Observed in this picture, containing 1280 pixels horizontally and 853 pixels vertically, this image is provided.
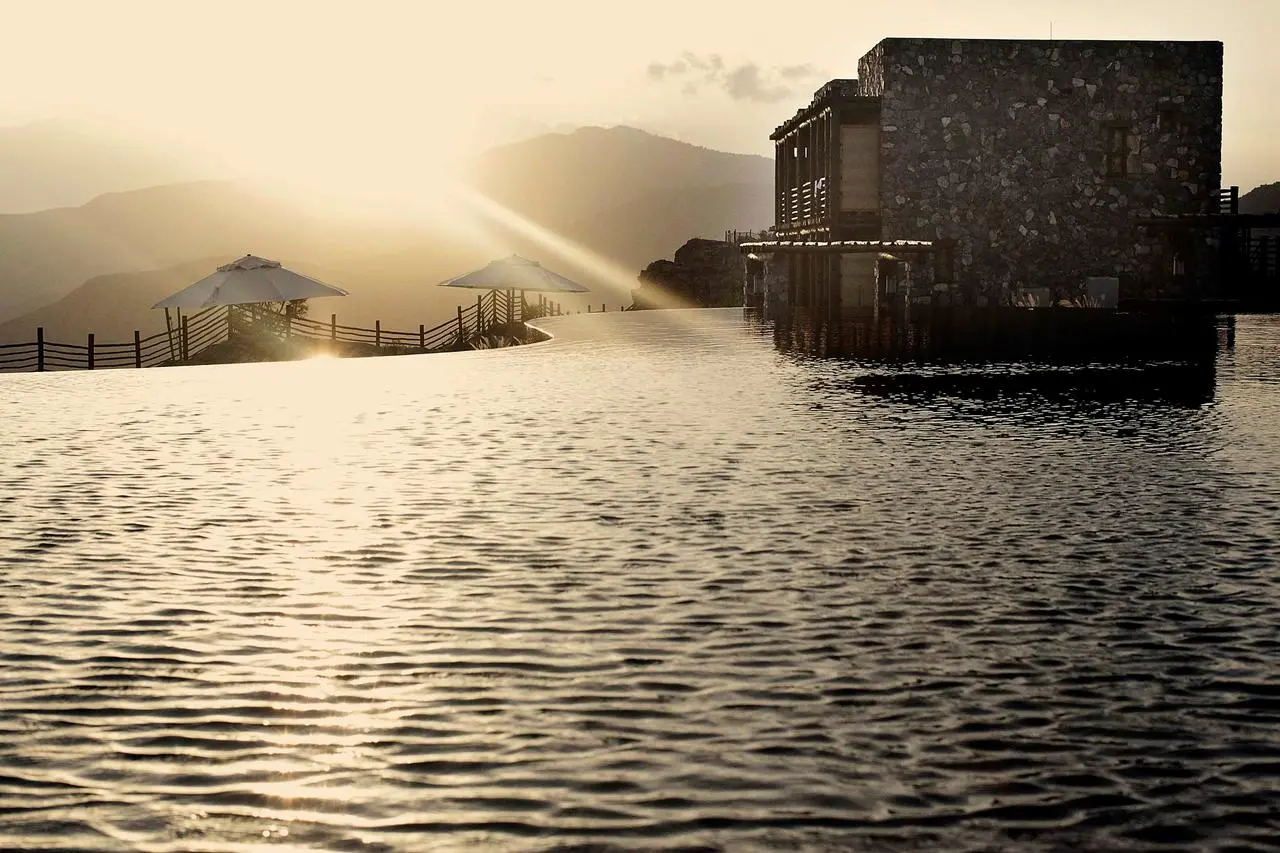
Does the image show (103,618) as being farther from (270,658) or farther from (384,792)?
(384,792)

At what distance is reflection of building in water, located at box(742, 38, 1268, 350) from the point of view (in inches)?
1681

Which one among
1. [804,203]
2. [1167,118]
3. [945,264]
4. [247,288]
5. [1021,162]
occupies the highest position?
[1167,118]

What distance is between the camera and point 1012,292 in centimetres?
4375

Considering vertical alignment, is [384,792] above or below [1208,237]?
below

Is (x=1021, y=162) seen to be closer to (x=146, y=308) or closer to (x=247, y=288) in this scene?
(x=247, y=288)

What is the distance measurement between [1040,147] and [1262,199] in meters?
115

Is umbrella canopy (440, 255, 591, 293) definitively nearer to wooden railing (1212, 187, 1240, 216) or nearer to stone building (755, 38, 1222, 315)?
stone building (755, 38, 1222, 315)

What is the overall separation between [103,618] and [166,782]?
8.07 ft

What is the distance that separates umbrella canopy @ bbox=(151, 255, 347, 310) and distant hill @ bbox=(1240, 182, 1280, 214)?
11590 centimetres

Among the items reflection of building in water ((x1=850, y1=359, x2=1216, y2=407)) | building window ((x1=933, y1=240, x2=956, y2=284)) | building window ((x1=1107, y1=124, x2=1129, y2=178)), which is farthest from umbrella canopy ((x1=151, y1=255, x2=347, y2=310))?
building window ((x1=1107, y1=124, x2=1129, y2=178))

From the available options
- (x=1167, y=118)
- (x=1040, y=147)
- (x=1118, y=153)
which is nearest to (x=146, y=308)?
(x=1040, y=147)

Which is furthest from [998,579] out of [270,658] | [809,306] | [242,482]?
[809,306]

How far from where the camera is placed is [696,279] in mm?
64062

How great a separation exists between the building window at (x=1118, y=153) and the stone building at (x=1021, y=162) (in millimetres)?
54
